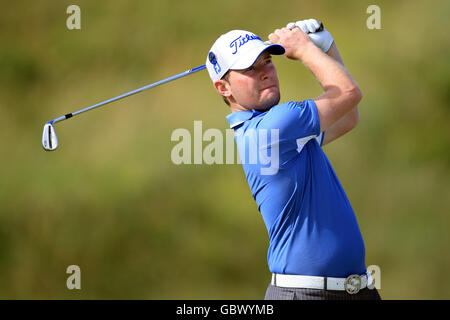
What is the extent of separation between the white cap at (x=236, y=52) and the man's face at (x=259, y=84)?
3cm

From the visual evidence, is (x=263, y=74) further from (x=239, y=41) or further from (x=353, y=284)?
(x=353, y=284)

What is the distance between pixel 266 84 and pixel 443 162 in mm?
2809

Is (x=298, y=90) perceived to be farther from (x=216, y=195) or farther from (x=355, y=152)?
(x=216, y=195)

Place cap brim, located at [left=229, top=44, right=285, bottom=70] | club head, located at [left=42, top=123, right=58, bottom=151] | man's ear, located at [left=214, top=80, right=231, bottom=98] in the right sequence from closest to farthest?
cap brim, located at [left=229, top=44, right=285, bottom=70]
man's ear, located at [left=214, top=80, right=231, bottom=98]
club head, located at [left=42, top=123, right=58, bottom=151]

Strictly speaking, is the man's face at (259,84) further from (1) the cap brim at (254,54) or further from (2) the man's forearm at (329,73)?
(2) the man's forearm at (329,73)

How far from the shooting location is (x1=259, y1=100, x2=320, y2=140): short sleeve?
1.79 m

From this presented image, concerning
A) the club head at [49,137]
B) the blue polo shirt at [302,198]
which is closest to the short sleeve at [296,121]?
the blue polo shirt at [302,198]

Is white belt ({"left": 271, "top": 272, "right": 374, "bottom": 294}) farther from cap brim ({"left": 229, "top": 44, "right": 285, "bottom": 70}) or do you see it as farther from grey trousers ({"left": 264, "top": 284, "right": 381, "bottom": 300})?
cap brim ({"left": 229, "top": 44, "right": 285, "bottom": 70})

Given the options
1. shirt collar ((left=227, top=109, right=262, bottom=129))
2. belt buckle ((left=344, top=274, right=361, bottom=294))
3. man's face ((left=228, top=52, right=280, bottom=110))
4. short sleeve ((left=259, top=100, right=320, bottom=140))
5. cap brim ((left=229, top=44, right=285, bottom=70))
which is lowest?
belt buckle ((left=344, top=274, right=361, bottom=294))

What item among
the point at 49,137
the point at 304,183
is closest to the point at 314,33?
the point at 304,183

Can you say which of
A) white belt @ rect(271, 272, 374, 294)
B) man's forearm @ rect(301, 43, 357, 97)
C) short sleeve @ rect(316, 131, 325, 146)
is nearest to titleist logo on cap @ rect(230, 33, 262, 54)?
man's forearm @ rect(301, 43, 357, 97)

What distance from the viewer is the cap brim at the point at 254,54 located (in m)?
1.89

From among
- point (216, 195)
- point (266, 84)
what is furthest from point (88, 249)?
point (266, 84)
